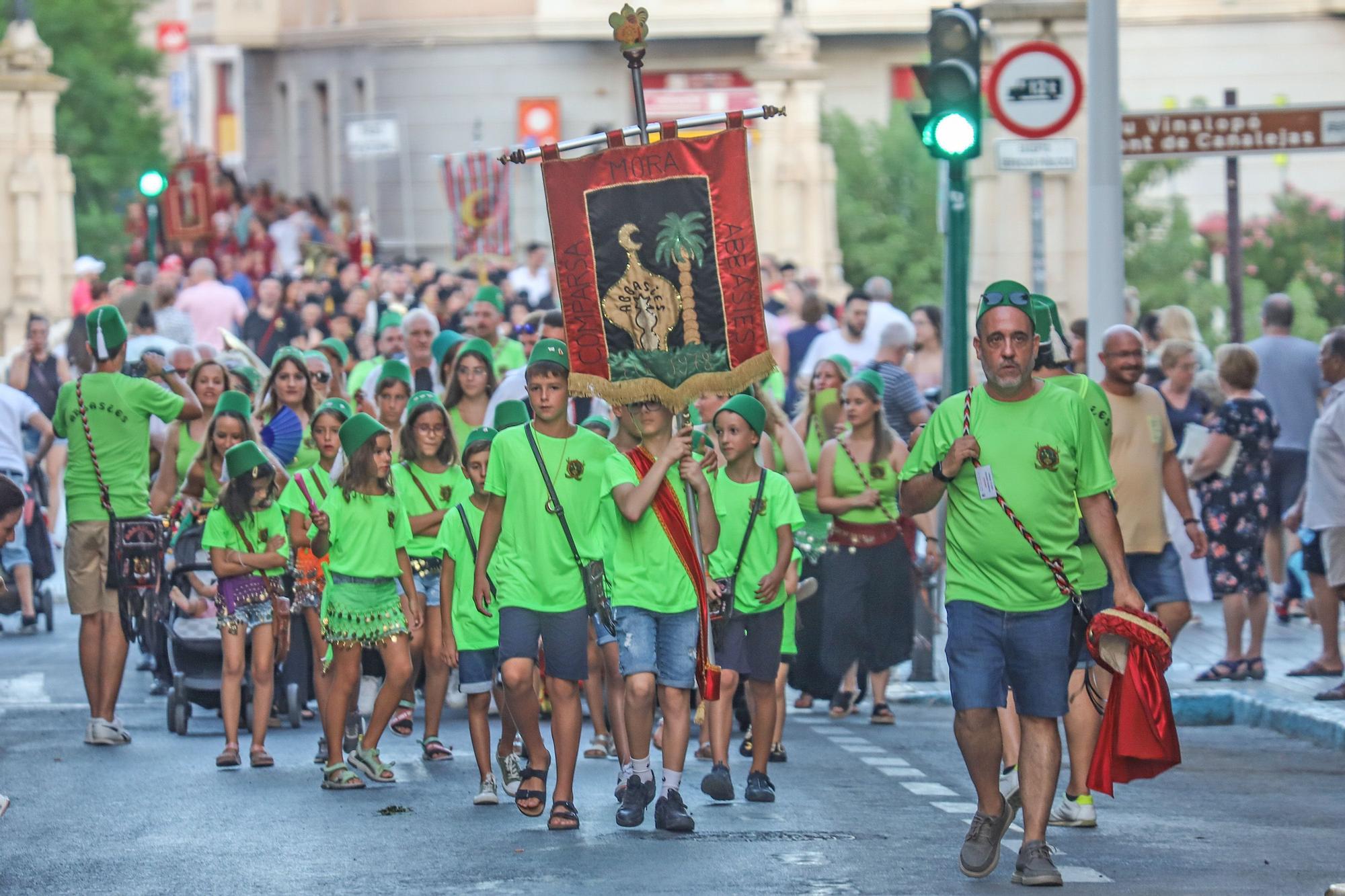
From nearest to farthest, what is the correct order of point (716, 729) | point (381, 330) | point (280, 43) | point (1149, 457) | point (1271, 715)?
point (716, 729) < point (1149, 457) < point (1271, 715) < point (381, 330) < point (280, 43)

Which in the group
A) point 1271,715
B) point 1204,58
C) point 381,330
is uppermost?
point 1204,58

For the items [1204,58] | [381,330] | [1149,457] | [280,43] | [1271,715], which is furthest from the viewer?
[280,43]

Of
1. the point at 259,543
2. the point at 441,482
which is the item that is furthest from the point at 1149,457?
the point at 259,543

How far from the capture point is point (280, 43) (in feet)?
180

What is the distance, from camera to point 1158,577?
40.3ft

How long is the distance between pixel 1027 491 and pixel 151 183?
18817mm

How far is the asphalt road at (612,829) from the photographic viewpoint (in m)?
8.87

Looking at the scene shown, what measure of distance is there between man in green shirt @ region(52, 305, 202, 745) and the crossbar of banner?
3538mm

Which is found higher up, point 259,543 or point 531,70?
point 531,70

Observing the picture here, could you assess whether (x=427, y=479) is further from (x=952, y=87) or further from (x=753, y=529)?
(x=952, y=87)

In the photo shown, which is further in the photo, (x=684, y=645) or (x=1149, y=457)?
(x=1149, y=457)

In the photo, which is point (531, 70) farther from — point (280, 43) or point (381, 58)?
point (280, 43)

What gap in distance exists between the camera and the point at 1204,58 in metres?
49.1

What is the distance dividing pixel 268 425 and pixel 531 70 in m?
37.3
